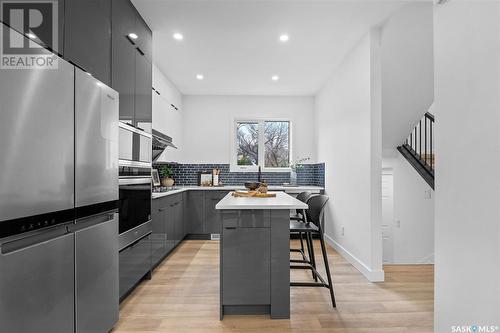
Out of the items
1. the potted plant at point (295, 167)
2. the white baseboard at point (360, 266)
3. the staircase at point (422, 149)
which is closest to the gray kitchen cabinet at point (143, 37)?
the potted plant at point (295, 167)

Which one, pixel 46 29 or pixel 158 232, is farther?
pixel 158 232

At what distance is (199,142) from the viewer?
5363 mm

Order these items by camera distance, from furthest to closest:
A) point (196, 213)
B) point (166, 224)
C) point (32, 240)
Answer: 1. point (196, 213)
2. point (166, 224)
3. point (32, 240)

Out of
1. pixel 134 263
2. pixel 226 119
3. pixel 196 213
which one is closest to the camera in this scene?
pixel 134 263

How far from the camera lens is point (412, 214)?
4.11m

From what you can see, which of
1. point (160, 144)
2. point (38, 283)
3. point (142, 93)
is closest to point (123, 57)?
point (142, 93)

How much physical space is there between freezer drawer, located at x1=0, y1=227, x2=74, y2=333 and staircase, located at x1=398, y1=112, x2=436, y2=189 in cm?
432

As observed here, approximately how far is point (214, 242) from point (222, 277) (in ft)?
8.16

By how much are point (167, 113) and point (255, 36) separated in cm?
196

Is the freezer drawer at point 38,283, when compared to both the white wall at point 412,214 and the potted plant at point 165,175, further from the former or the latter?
the white wall at point 412,214

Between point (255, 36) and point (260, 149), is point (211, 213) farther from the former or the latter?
point (255, 36)

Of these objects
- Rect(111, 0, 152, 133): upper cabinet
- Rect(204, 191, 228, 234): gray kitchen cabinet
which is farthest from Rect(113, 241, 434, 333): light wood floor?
Rect(111, 0, 152, 133): upper cabinet

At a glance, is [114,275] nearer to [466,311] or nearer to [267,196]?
[267,196]

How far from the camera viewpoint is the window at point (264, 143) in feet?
18.0
